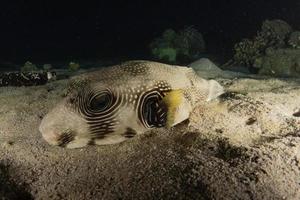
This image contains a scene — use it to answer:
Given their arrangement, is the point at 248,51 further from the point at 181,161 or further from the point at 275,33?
the point at 181,161

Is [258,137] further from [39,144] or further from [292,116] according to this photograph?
[39,144]

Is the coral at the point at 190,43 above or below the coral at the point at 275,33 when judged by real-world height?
below

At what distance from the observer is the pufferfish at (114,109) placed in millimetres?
3348

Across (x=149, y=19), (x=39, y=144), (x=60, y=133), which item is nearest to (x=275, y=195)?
(x=60, y=133)

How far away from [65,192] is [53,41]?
17.2 meters

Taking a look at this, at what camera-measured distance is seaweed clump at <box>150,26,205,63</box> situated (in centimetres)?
1260

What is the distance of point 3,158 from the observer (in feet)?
11.4

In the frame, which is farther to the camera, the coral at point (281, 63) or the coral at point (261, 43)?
the coral at point (261, 43)

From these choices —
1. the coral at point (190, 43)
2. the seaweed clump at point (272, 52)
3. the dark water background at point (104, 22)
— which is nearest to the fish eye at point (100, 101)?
the seaweed clump at point (272, 52)

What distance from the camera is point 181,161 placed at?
311 centimetres

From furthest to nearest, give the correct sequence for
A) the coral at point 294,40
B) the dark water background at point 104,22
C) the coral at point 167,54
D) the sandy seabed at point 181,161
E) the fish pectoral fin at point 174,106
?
the dark water background at point 104,22
the coral at point 167,54
the coral at point 294,40
the fish pectoral fin at point 174,106
the sandy seabed at point 181,161

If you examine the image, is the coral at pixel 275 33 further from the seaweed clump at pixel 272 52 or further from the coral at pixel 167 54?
the coral at pixel 167 54


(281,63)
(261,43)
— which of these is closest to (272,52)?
(281,63)

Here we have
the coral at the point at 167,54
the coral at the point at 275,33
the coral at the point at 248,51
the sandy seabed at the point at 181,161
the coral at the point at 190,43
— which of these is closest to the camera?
the sandy seabed at the point at 181,161
